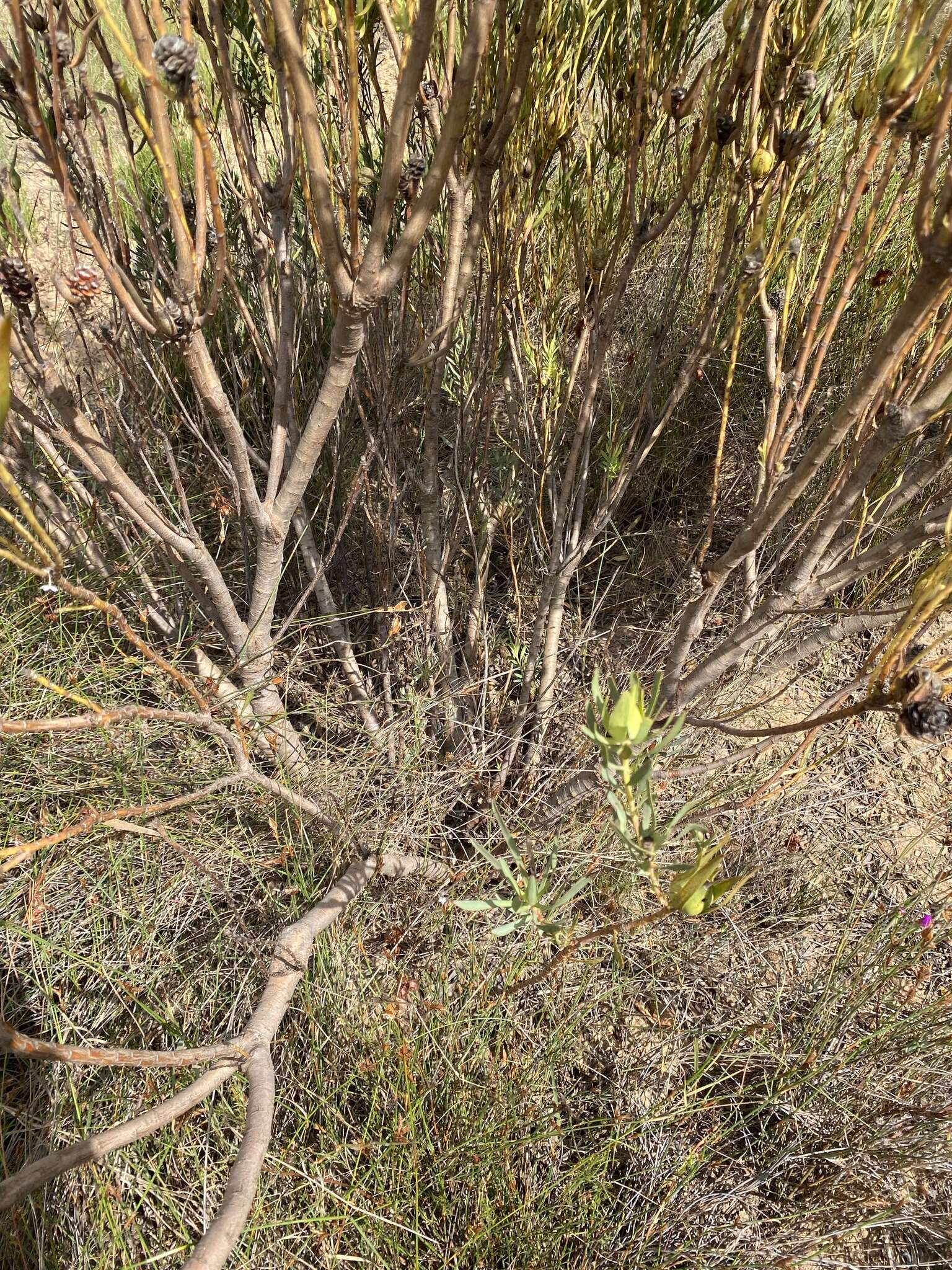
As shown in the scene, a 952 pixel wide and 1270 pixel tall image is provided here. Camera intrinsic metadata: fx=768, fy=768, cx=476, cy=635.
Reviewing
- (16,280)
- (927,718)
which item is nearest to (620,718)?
(927,718)

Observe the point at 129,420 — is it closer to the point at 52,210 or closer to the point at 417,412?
the point at 417,412

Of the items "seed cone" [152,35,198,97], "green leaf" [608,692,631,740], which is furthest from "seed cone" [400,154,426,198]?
"green leaf" [608,692,631,740]

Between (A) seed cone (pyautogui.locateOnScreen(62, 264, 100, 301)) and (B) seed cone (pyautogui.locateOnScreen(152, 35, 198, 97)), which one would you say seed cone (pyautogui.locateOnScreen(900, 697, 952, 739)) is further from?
(A) seed cone (pyautogui.locateOnScreen(62, 264, 100, 301))

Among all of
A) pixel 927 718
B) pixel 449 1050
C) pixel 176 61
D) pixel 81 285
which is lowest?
pixel 449 1050

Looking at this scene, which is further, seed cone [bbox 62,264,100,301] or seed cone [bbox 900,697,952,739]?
seed cone [bbox 62,264,100,301]

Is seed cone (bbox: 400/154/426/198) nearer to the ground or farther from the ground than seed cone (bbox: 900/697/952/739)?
farther from the ground

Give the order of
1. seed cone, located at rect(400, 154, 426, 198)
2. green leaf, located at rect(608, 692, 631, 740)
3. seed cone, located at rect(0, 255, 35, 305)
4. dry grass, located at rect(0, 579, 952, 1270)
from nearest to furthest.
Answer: green leaf, located at rect(608, 692, 631, 740), seed cone, located at rect(0, 255, 35, 305), seed cone, located at rect(400, 154, 426, 198), dry grass, located at rect(0, 579, 952, 1270)

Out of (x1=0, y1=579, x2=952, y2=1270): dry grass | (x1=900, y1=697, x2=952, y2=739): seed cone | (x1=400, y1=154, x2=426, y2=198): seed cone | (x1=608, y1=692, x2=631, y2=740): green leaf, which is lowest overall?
(x1=0, y1=579, x2=952, y2=1270): dry grass

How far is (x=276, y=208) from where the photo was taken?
1156 millimetres

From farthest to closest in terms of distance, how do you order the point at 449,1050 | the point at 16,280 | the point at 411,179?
1. the point at 449,1050
2. the point at 411,179
3. the point at 16,280

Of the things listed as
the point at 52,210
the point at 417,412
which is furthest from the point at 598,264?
the point at 52,210

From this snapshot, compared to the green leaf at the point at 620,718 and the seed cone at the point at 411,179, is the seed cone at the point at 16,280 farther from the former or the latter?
the green leaf at the point at 620,718

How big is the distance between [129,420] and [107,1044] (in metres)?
1.57

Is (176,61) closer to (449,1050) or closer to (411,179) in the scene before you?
(411,179)
